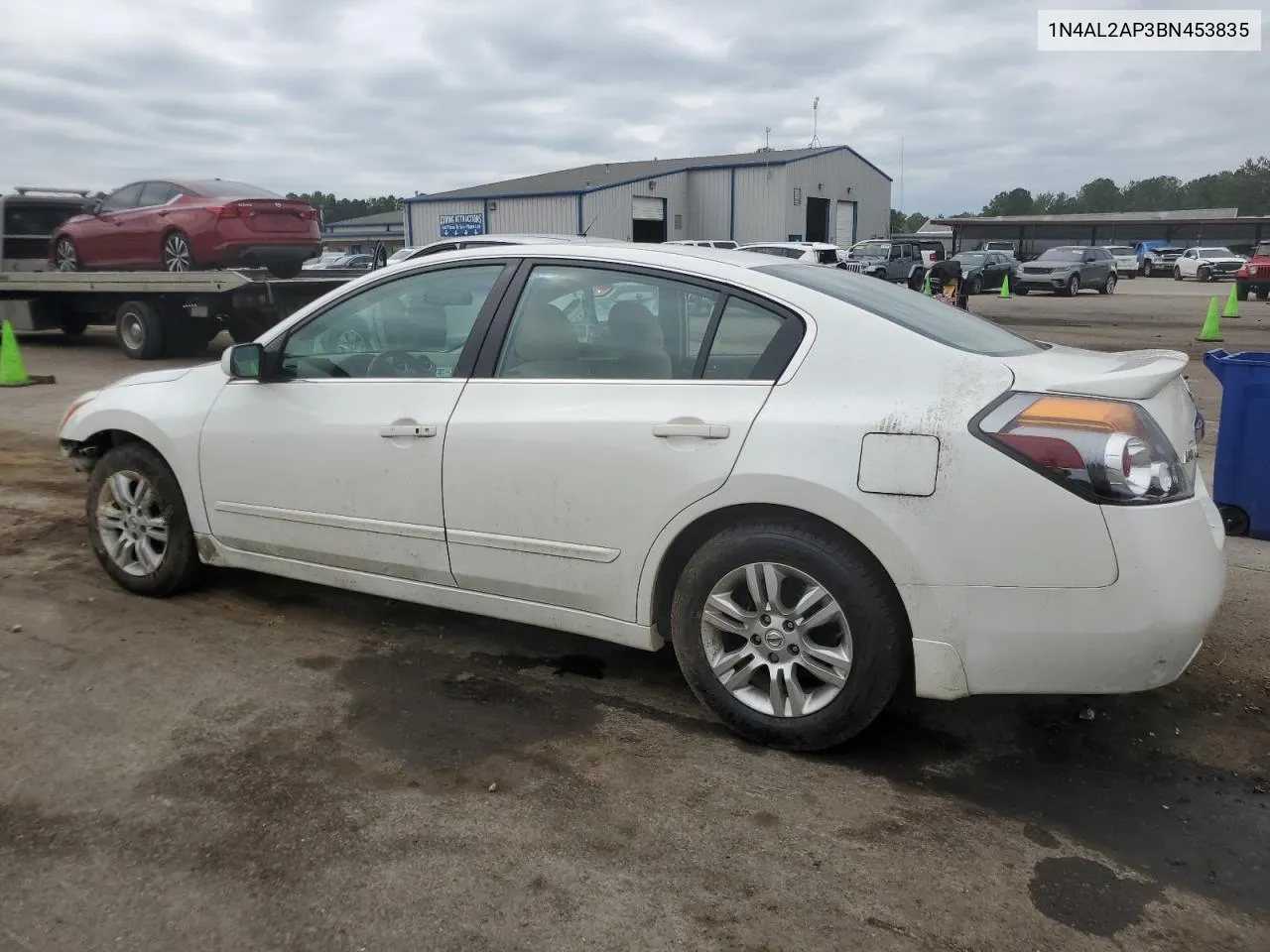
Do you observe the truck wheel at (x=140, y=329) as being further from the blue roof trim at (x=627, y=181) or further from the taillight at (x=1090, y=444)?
the blue roof trim at (x=627, y=181)

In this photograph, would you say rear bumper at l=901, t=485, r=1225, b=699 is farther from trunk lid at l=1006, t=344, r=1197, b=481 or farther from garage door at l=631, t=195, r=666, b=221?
garage door at l=631, t=195, r=666, b=221

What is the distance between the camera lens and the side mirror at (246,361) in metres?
4.19

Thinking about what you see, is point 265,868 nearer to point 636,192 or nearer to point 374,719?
point 374,719

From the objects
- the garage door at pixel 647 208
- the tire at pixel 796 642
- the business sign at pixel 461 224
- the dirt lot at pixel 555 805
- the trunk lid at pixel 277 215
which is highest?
the garage door at pixel 647 208

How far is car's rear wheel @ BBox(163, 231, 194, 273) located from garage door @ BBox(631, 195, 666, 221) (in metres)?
30.4

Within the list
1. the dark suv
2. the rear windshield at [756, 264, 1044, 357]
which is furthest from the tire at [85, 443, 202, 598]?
the dark suv

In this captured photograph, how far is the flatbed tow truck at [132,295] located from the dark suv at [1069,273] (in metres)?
25.9

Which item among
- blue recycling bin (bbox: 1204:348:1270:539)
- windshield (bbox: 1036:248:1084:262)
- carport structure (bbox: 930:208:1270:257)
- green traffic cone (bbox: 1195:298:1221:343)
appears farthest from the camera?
carport structure (bbox: 930:208:1270:257)

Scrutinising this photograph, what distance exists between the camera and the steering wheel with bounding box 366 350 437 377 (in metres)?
3.96

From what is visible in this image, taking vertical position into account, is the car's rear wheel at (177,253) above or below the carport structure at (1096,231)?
below

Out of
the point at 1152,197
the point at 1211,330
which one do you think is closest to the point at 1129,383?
the point at 1211,330

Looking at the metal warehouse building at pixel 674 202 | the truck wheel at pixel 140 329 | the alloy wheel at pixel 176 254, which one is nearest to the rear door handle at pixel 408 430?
the alloy wheel at pixel 176 254

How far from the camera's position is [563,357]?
3656 millimetres

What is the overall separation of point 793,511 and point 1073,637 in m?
0.86
